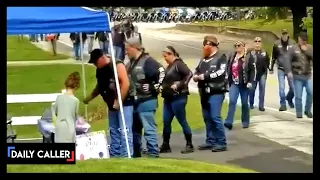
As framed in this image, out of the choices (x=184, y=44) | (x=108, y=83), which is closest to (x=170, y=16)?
(x=184, y=44)

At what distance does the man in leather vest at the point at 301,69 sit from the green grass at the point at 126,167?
953 mm

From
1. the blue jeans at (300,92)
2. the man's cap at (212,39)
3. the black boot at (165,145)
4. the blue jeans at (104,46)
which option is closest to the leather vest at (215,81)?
the man's cap at (212,39)

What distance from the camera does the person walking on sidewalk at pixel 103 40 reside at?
7969 mm

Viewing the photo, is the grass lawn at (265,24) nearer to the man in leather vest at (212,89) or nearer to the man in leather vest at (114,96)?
the man in leather vest at (212,89)

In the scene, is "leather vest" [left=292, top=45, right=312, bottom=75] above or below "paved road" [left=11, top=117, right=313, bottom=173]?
above

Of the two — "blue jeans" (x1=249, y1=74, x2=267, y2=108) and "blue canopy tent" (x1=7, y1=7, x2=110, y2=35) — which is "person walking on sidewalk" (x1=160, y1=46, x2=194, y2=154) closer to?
"blue jeans" (x1=249, y1=74, x2=267, y2=108)

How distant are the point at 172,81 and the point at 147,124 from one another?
56cm

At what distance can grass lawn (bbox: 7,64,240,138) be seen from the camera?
26.3 feet

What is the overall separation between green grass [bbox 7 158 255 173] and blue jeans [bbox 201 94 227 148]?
0.87 feet

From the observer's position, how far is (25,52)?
801 centimetres

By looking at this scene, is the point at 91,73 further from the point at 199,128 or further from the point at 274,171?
the point at 274,171

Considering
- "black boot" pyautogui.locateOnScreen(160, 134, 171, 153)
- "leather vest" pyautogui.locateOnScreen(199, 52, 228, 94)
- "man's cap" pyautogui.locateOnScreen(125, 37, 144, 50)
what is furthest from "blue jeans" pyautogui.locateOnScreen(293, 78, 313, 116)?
"man's cap" pyautogui.locateOnScreen(125, 37, 144, 50)

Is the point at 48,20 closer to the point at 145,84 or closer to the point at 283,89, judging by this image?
the point at 145,84
